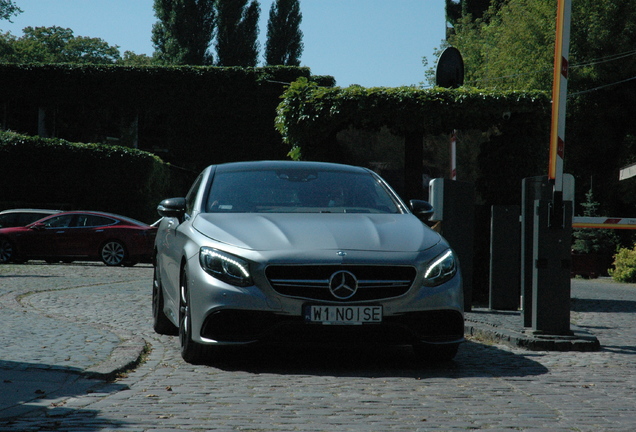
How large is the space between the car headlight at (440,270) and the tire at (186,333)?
5.61 ft

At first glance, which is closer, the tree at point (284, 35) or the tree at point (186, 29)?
the tree at point (186, 29)

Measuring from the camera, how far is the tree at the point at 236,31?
58.1 meters

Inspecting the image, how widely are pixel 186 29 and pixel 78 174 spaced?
24.6 meters

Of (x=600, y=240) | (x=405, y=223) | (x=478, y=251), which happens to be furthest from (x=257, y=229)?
(x=600, y=240)

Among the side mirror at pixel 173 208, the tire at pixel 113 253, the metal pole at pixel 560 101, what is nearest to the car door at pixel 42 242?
the tire at pixel 113 253

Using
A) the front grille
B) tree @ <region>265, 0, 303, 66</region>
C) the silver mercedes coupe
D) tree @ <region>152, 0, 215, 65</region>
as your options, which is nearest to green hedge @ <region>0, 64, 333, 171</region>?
tree @ <region>152, 0, 215, 65</region>

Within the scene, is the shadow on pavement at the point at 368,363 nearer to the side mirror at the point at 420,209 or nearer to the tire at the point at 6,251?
the side mirror at the point at 420,209

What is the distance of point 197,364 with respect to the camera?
7.24 meters

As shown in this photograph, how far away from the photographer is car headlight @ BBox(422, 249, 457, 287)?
6930 mm

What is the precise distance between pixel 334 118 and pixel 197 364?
268 inches

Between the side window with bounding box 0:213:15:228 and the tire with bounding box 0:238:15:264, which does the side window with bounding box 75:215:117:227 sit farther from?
the side window with bounding box 0:213:15:228

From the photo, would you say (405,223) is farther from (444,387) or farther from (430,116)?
(430,116)

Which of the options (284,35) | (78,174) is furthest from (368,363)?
(284,35)

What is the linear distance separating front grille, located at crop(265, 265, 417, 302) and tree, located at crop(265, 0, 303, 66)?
5543 cm
